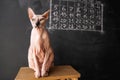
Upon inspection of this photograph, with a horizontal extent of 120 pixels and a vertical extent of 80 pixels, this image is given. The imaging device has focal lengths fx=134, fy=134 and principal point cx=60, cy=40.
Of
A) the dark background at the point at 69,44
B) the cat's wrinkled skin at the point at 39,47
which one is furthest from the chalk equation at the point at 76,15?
the cat's wrinkled skin at the point at 39,47

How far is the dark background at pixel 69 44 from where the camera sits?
1583mm

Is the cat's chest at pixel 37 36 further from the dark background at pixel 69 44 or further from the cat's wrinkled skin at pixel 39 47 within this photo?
the dark background at pixel 69 44

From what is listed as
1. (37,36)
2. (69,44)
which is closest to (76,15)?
(69,44)

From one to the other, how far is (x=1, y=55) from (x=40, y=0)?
0.80m

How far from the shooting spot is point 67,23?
1704 mm

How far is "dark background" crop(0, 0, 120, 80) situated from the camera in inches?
62.3

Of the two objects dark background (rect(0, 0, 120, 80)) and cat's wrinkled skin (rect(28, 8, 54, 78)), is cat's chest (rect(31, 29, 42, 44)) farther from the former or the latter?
dark background (rect(0, 0, 120, 80))

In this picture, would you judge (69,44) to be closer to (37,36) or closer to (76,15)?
(76,15)

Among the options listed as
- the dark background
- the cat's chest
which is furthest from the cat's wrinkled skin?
the dark background

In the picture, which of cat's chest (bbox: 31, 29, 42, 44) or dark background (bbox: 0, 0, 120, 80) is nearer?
cat's chest (bbox: 31, 29, 42, 44)

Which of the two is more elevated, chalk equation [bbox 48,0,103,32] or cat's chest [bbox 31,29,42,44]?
chalk equation [bbox 48,0,103,32]

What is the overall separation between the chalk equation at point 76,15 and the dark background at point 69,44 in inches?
2.8

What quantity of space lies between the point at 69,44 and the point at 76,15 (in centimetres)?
39

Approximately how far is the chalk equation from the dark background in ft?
0.23
